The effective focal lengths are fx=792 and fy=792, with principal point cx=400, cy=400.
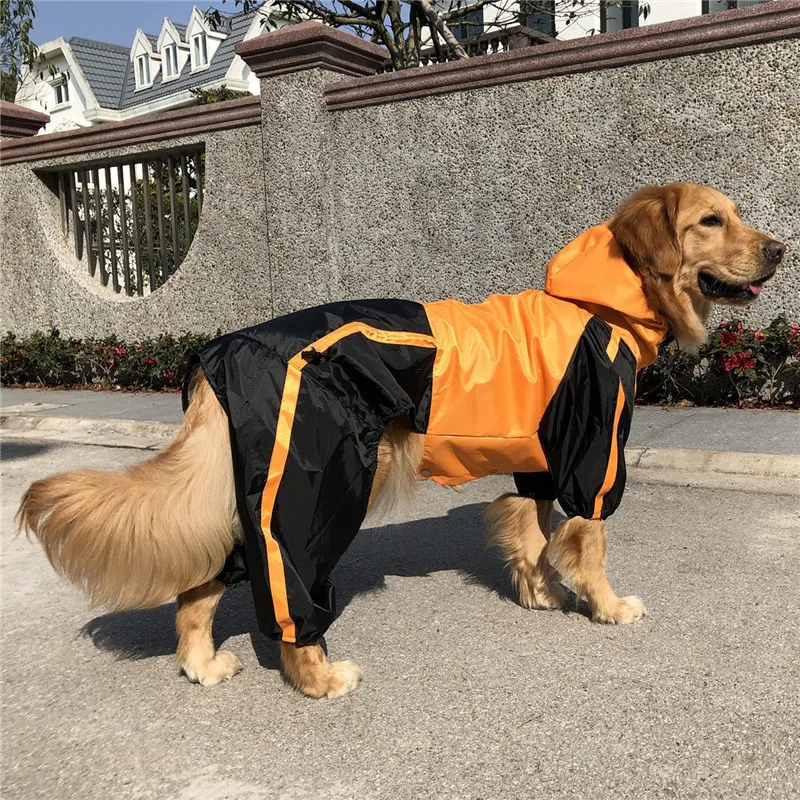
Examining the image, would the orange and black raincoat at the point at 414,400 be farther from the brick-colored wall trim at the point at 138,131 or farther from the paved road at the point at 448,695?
the brick-colored wall trim at the point at 138,131

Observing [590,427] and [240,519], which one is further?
[590,427]

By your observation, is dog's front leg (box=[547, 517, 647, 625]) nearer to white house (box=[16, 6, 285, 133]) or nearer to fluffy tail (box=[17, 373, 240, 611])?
fluffy tail (box=[17, 373, 240, 611])

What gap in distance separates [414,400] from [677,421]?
4.01 m

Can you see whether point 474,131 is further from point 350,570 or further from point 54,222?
point 54,222

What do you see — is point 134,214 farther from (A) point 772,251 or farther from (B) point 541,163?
(A) point 772,251

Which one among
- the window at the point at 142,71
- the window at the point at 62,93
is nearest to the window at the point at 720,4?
the window at the point at 142,71

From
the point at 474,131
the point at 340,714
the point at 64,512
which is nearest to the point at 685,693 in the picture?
the point at 340,714

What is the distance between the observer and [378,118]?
831 cm

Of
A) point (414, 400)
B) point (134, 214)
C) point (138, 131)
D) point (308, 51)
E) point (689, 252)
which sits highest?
point (308, 51)

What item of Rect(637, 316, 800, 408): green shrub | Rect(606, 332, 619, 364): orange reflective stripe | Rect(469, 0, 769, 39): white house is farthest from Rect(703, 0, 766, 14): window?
Rect(606, 332, 619, 364): orange reflective stripe

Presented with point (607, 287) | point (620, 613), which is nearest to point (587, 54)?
point (607, 287)

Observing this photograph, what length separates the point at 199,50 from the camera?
37.5m

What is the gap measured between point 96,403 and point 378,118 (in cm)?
442

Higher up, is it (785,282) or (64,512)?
(785,282)
